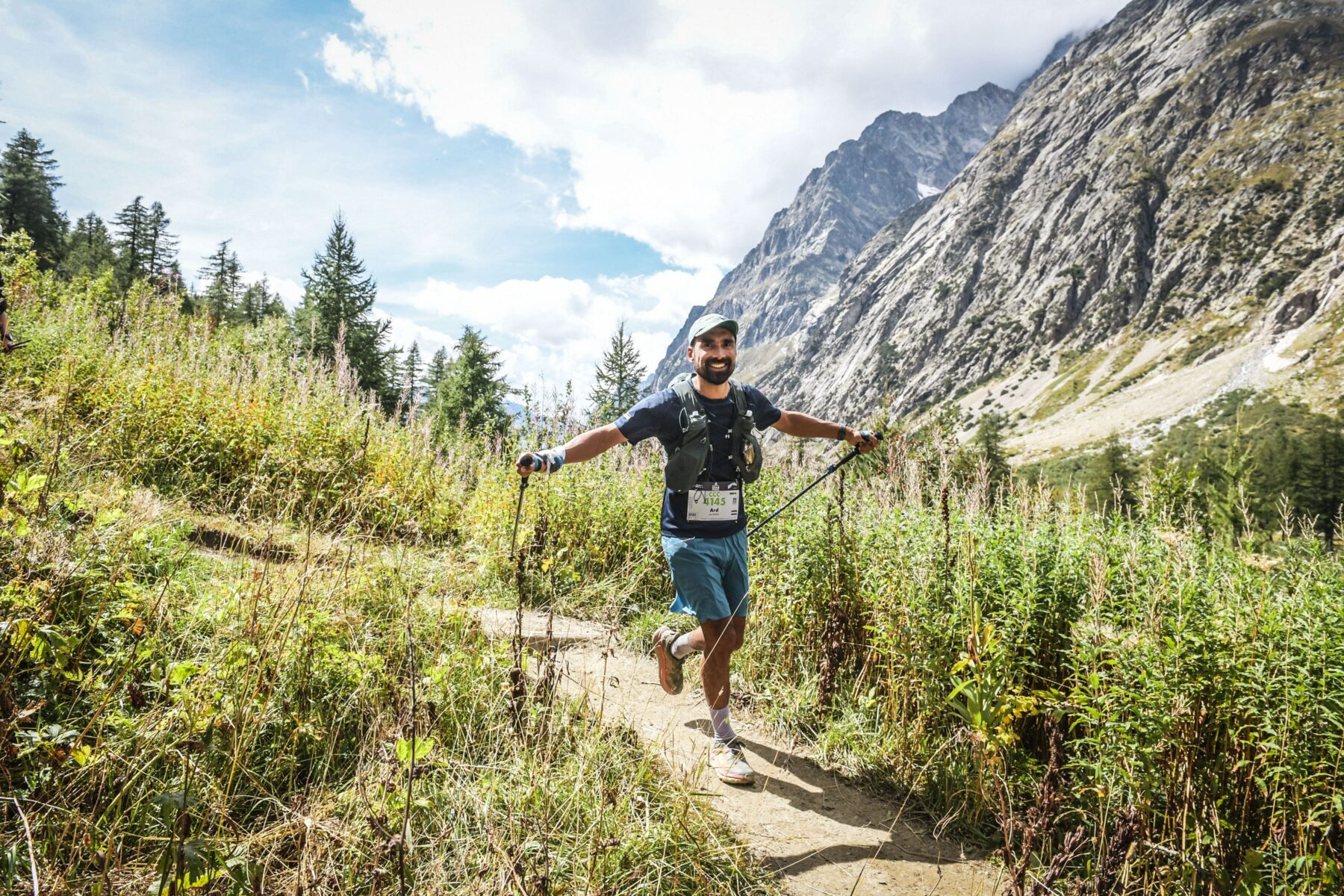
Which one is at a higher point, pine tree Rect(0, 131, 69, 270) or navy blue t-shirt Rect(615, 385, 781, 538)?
pine tree Rect(0, 131, 69, 270)

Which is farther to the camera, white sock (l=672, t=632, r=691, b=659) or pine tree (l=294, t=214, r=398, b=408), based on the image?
pine tree (l=294, t=214, r=398, b=408)

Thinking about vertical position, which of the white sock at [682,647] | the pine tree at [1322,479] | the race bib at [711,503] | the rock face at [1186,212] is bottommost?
the white sock at [682,647]

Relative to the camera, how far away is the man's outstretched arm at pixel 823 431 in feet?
15.6

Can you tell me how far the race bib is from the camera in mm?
4117

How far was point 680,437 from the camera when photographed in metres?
4.22

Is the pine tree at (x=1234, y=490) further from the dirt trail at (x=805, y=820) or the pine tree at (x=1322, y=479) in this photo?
the pine tree at (x=1322, y=479)

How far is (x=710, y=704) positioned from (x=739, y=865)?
133 cm

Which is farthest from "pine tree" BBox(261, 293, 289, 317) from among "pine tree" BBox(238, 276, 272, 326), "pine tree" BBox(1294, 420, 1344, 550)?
"pine tree" BBox(1294, 420, 1344, 550)

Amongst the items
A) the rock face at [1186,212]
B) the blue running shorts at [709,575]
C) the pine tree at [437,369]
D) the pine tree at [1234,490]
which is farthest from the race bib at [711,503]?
the rock face at [1186,212]

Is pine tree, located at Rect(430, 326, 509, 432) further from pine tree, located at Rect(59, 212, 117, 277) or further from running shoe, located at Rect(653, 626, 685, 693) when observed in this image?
pine tree, located at Rect(59, 212, 117, 277)

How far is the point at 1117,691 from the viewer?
303 centimetres

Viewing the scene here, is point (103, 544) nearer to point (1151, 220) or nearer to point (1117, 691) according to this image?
point (1117, 691)

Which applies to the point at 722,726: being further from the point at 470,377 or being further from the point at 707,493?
the point at 470,377

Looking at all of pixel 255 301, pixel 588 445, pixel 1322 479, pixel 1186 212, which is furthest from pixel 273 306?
pixel 1186 212
